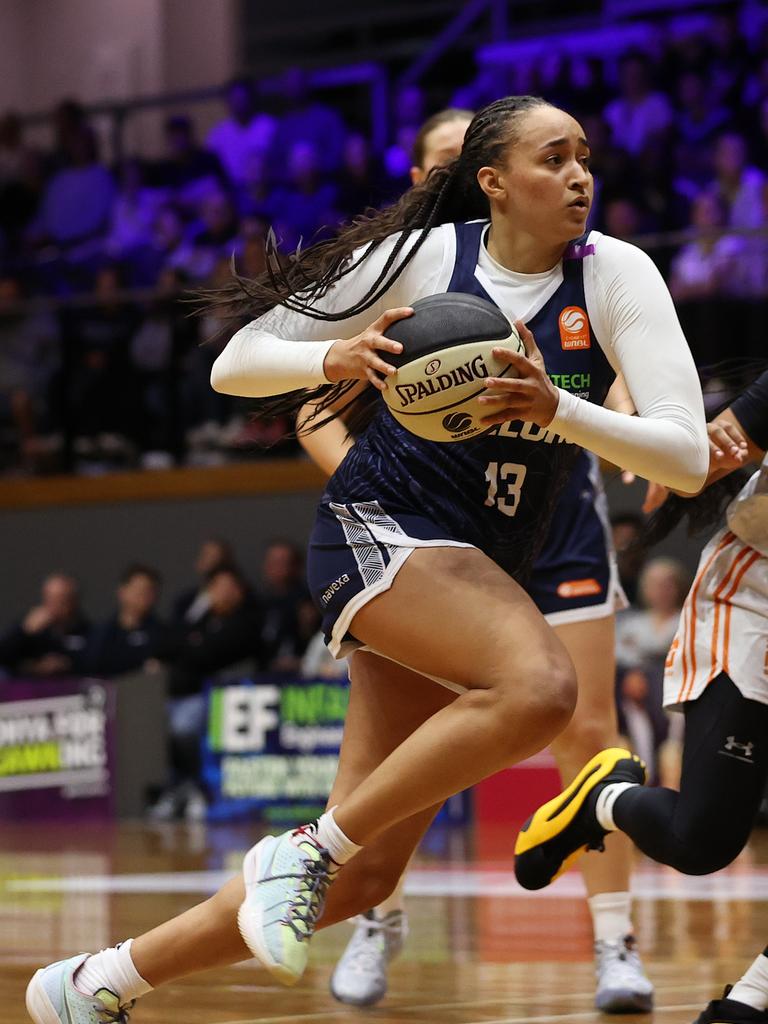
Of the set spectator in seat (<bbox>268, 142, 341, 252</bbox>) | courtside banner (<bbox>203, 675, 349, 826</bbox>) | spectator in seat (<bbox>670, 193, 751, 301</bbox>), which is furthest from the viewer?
spectator in seat (<bbox>268, 142, 341, 252</bbox>)

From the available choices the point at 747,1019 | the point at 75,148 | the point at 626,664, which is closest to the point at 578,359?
the point at 747,1019

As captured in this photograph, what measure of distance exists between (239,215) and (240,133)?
131cm

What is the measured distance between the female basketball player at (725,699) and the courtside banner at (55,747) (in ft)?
24.8

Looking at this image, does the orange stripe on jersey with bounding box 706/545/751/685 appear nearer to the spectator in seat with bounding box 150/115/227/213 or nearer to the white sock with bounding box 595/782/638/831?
the white sock with bounding box 595/782/638/831

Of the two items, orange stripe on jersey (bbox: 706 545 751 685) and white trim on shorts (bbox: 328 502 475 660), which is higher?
white trim on shorts (bbox: 328 502 475 660)

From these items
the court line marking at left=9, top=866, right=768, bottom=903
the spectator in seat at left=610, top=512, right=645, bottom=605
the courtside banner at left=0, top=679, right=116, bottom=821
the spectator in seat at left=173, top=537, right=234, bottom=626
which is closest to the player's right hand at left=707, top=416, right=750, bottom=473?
the court line marking at left=9, top=866, right=768, bottom=903

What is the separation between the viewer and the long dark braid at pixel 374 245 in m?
3.33

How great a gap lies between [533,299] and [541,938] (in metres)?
2.69

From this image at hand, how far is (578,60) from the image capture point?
13164mm

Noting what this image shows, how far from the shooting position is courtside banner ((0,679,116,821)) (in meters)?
10.7

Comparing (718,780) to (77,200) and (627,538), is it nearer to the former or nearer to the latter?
(627,538)

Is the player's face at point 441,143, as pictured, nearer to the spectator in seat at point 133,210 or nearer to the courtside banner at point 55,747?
the courtside banner at point 55,747

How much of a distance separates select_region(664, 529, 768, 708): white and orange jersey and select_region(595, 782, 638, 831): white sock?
0.98ft

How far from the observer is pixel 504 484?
3.30m
